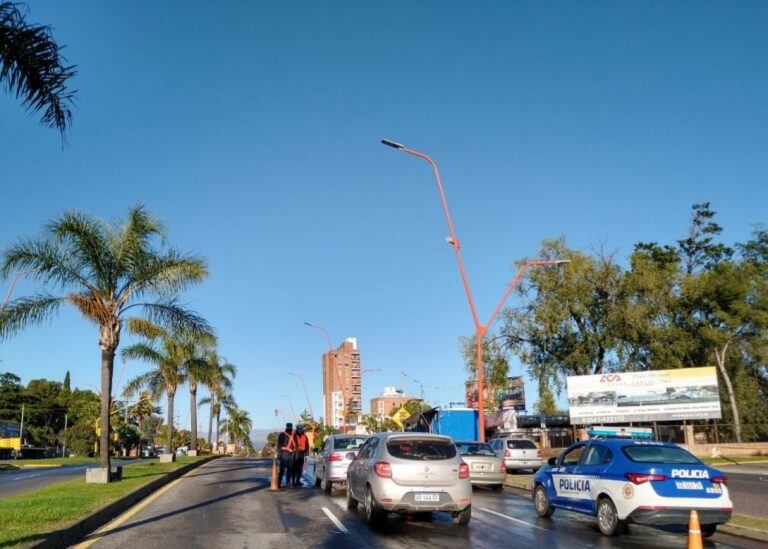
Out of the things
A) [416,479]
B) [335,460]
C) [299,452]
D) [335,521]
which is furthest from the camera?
[299,452]

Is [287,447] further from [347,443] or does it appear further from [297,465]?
[347,443]

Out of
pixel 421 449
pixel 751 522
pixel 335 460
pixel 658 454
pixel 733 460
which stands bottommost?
pixel 733 460

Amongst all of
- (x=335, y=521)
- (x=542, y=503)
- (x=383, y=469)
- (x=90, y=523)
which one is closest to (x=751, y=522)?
(x=542, y=503)

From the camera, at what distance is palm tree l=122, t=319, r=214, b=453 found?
2153 cm

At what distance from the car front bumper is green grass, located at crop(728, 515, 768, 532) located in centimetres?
117

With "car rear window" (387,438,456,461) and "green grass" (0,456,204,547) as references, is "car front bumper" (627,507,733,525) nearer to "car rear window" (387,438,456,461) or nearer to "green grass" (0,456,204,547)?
"car rear window" (387,438,456,461)

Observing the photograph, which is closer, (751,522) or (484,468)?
(751,522)

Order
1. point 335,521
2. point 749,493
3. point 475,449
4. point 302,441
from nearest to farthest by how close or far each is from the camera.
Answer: point 335,521 < point 749,493 < point 302,441 < point 475,449

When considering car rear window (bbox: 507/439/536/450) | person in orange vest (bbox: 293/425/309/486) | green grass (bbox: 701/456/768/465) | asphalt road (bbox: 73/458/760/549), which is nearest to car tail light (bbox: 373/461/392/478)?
asphalt road (bbox: 73/458/760/549)

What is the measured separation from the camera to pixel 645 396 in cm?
4131

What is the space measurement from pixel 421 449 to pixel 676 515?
4.22 metres

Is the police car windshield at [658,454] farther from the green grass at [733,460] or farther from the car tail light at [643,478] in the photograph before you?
the green grass at [733,460]

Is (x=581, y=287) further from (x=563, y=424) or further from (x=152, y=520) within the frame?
(x=152, y=520)

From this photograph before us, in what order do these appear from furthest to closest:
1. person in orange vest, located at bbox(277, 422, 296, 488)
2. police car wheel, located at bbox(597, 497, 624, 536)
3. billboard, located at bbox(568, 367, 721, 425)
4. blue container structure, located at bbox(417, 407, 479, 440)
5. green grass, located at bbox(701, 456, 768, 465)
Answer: billboard, located at bbox(568, 367, 721, 425) → blue container structure, located at bbox(417, 407, 479, 440) → green grass, located at bbox(701, 456, 768, 465) → person in orange vest, located at bbox(277, 422, 296, 488) → police car wheel, located at bbox(597, 497, 624, 536)
